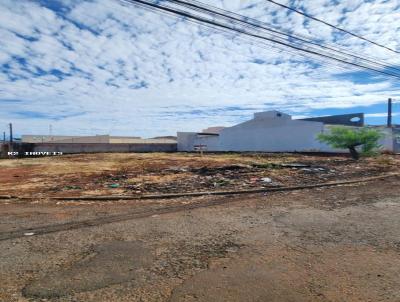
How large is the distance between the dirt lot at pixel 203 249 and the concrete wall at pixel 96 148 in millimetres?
36499

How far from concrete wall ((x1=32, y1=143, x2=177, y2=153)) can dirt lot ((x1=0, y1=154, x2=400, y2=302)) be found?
3650 cm

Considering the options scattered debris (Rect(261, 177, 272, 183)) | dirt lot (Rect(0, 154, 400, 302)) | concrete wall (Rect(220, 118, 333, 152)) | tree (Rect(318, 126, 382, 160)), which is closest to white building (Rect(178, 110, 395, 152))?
concrete wall (Rect(220, 118, 333, 152))

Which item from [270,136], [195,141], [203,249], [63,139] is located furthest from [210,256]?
[63,139]

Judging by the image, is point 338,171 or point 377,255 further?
point 338,171

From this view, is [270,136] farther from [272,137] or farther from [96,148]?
[96,148]

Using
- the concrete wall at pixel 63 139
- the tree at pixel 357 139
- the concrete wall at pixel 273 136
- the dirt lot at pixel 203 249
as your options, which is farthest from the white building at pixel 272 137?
the dirt lot at pixel 203 249

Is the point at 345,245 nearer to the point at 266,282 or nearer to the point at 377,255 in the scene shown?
the point at 377,255

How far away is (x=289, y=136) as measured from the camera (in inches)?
1629

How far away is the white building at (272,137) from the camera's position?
127ft

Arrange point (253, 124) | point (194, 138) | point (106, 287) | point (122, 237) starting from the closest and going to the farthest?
point (106, 287) → point (122, 237) → point (253, 124) → point (194, 138)

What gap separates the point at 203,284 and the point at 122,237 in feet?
7.22

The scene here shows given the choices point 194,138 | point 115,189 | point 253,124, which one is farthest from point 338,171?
point 194,138

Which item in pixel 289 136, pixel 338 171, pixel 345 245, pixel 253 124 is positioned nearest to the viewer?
pixel 345 245

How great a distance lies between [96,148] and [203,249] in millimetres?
44973
